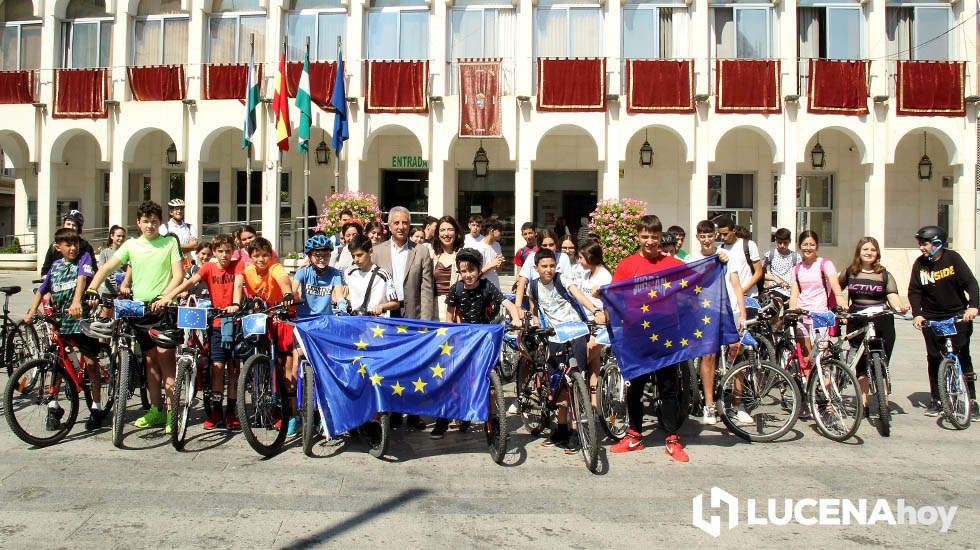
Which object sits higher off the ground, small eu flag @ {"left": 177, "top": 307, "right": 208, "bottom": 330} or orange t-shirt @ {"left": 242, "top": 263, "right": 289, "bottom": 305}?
orange t-shirt @ {"left": 242, "top": 263, "right": 289, "bottom": 305}

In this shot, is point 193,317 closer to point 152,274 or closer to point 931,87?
point 152,274

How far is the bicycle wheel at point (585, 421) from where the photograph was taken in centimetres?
614

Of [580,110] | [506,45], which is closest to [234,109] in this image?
[506,45]

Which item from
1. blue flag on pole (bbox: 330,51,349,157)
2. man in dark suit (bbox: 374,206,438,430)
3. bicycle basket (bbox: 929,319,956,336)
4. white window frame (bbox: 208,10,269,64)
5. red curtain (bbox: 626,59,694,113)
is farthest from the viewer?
white window frame (bbox: 208,10,269,64)

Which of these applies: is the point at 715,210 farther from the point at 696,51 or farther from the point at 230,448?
the point at 230,448

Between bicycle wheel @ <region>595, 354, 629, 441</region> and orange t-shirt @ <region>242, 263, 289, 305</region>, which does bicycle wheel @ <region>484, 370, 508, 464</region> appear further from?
orange t-shirt @ <region>242, 263, 289, 305</region>

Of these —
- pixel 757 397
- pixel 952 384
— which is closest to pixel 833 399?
pixel 757 397

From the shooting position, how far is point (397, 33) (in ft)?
72.9

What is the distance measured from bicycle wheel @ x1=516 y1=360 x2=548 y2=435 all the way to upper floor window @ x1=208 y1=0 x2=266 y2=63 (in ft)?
60.9

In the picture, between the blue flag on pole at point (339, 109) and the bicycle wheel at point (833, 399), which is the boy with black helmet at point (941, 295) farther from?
the blue flag on pole at point (339, 109)

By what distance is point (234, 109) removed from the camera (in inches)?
861

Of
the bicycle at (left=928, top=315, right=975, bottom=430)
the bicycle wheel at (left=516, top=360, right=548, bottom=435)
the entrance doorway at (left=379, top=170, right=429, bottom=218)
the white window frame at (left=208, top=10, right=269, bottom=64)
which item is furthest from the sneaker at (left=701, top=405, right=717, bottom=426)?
the white window frame at (left=208, top=10, right=269, bottom=64)

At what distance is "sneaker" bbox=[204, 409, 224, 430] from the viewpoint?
748 cm

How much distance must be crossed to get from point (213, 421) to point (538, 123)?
50.6 ft
